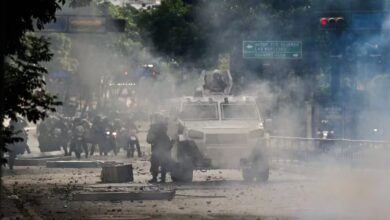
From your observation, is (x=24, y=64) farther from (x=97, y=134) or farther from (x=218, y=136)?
(x=97, y=134)

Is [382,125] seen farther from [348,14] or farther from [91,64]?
[91,64]

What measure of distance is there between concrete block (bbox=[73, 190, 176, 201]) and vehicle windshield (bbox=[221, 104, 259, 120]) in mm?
5721

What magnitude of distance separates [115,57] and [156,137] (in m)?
52.1

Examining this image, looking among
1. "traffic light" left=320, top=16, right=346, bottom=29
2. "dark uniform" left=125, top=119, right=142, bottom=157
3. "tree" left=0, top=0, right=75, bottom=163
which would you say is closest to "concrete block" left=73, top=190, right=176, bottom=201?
"tree" left=0, top=0, right=75, bottom=163

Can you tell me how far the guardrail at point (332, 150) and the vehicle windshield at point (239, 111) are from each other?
0.73 meters

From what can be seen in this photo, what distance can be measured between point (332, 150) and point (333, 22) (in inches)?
136

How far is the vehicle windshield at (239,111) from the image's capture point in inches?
1077

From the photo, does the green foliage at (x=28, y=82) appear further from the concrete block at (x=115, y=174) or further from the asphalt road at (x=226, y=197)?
the concrete block at (x=115, y=174)

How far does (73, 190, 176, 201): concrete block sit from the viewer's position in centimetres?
2164

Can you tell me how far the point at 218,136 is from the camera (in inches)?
1042

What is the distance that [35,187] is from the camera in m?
25.6

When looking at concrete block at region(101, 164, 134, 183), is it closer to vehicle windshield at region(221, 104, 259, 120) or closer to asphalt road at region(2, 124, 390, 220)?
asphalt road at region(2, 124, 390, 220)

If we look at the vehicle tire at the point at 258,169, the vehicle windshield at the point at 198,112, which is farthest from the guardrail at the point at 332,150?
the vehicle windshield at the point at 198,112

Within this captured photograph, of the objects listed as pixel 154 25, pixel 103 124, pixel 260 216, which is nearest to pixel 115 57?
pixel 154 25
